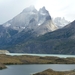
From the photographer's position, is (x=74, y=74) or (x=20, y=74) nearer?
(x=74, y=74)

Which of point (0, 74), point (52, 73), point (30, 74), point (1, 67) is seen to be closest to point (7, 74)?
point (0, 74)

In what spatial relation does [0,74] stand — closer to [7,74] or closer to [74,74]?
[7,74]

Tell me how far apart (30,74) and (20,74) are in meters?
4.92

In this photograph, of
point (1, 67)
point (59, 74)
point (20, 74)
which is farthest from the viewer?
point (1, 67)

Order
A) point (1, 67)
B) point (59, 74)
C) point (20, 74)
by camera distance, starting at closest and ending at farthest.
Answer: point (59, 74), point (20, 74), point (1, 67)

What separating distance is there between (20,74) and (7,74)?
613 centimetres

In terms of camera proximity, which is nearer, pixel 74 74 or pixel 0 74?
pixel 74 74

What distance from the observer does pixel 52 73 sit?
12006 cm

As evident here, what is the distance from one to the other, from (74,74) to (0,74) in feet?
120

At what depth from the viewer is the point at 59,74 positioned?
383ft

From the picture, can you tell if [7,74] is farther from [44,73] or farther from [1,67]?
[1,67]

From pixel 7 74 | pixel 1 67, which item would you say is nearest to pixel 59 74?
Result: pixel 7 74

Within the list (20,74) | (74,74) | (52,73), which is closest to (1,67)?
(20,74)

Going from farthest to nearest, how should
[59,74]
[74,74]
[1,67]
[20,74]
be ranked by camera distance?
1. [1,67]
2. [20,74]
3. [59,74]
4. [74,74]
